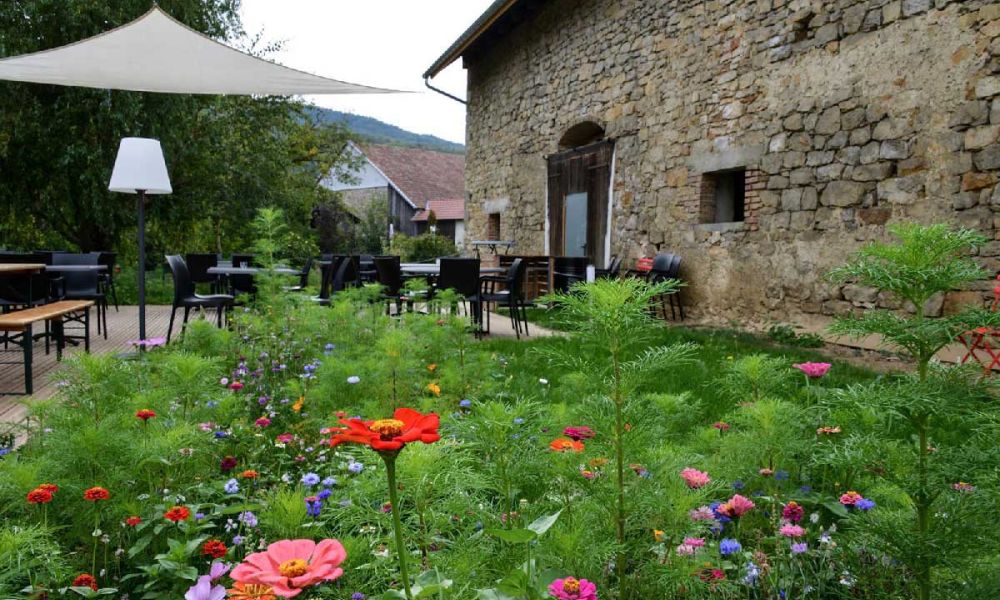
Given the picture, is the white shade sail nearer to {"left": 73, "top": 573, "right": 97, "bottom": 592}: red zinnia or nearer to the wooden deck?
the wooden deck

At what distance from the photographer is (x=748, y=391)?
174 centimetres

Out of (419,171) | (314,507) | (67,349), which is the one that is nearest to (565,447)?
(314,507)

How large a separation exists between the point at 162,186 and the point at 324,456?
3360mm

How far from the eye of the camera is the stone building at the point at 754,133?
16.6 feet

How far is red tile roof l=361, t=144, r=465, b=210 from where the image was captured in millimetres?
28891

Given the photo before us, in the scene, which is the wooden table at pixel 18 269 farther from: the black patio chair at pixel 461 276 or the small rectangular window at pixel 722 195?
the small rectangular window at pixel 722 195

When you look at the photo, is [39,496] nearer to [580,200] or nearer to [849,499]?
[849,499]

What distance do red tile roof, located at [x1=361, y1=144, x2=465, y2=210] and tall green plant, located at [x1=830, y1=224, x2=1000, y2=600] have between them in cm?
2752

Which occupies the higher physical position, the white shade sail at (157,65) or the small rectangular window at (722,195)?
the white shade sail at (157,65)

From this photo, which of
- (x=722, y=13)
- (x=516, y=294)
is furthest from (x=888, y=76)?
(x=516, y=294)

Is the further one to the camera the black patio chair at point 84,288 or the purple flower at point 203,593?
the black patio chair at point 84,288

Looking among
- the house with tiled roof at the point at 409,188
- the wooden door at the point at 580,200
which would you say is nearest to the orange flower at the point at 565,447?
the wooden door at the point at 580,200

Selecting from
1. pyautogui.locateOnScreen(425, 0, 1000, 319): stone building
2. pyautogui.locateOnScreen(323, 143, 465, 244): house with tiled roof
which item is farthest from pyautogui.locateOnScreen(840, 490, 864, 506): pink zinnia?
pyautogui.locateOnScreen(323, 143, 465, 244): house with tiled roof

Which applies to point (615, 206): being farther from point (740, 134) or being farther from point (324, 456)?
point (324, 456)
